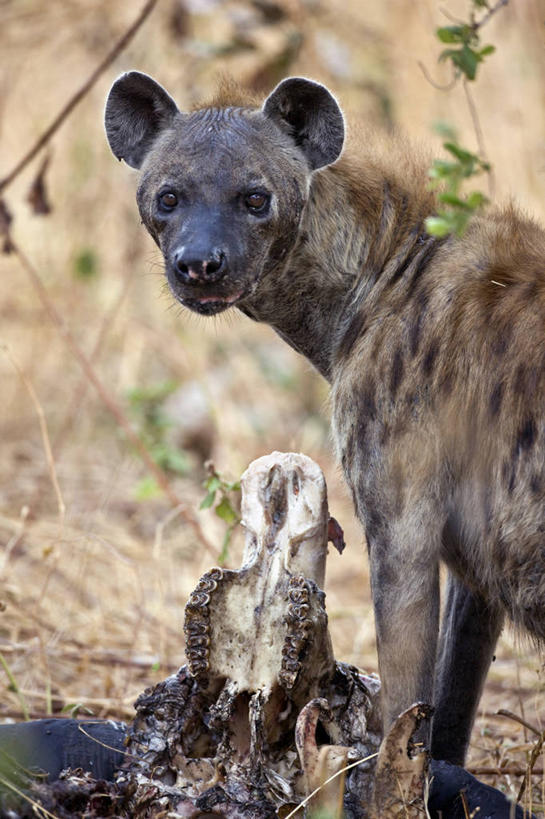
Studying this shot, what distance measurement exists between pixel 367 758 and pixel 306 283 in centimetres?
154

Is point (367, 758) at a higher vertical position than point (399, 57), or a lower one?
lower

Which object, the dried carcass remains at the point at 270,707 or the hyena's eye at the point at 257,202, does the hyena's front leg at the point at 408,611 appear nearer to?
the dried carcass remains at the point at 270,707

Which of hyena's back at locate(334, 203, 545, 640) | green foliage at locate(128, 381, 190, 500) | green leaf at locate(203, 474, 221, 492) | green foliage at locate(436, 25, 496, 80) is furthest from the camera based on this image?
green foliage at locate(128, 381, 190, 500)

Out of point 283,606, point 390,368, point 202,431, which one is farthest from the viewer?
point 202,431

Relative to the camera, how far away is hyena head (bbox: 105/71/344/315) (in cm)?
344

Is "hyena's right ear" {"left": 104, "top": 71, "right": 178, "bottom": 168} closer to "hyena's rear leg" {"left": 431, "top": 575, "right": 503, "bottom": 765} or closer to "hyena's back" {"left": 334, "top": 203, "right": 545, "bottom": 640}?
"hyena's back" {"left": 334, "top": 203, "right": 545, "bottom": 640}

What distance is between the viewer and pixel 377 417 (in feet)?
10.8

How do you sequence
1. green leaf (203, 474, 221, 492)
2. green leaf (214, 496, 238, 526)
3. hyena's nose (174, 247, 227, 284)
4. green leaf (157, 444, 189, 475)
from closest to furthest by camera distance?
1. hyena's nose (174, 247, 227, 284)
2. green leaf (203, 474, 221, 492)
3. green leaf (214, 496, 238, 526)
4. green leaf (157, 444, 189, 475)

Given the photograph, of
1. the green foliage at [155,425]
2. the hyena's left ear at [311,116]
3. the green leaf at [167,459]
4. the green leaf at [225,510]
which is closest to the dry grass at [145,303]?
the green foliage at [155,425]

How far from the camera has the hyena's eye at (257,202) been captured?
139 inches

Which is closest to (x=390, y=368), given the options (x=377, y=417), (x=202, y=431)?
(x=377, y=417)

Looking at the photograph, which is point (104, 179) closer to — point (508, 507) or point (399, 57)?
point (399, 57)

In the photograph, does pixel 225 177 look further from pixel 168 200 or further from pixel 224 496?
pixel 224 496

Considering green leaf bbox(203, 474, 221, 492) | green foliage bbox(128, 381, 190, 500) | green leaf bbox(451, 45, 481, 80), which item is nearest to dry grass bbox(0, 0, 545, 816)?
green foliage bbox(128, 381, 190, 500)
